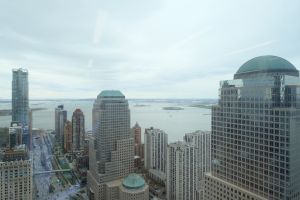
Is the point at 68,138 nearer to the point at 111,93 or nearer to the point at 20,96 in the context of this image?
the point at 20,96

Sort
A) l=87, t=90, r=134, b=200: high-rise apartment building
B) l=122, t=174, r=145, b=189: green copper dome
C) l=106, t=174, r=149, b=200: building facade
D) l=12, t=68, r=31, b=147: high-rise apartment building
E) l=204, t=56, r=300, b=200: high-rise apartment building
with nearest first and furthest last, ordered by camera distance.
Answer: l=204, t=56, r=300, b=200: high-rise apartment building → l=106, t=174, r=149, b=200: building facade → l=122, t=174, r=145, b=189: green copper dome → l=87, t=90, r=134, b=200: high-rise apartment building → l=12, t=68, r=31, b=147: high-rise apartment building

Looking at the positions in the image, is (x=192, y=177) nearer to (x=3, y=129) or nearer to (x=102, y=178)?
(x=102, y=178)

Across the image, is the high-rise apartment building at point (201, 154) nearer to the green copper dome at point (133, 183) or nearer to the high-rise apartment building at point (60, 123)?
the green copper dome at point (133, 183)

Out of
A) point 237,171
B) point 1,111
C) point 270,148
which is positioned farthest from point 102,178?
point 1,111

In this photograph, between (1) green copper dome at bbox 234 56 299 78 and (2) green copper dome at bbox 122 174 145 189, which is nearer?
(1) green copper dome at bbox 234 56 299 78

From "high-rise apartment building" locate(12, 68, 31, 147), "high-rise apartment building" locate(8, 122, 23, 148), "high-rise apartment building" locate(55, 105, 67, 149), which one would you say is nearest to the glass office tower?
"high-rise apartment building" locate(12, 68, 31, 147)

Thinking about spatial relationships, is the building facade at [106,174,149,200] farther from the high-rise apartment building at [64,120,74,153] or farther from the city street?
the high-rise apartment building at [64,120,74,153]

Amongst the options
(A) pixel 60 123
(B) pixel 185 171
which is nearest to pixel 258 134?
(B) pixel 185 171

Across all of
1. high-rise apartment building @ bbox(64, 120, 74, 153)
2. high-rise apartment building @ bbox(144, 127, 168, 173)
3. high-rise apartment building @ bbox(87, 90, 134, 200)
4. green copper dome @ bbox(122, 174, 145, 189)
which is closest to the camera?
green copper dome @ bbox(122, 174, 145, 189)
